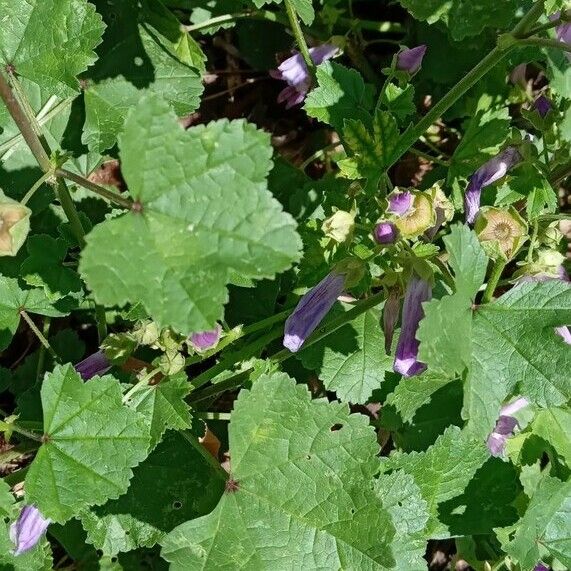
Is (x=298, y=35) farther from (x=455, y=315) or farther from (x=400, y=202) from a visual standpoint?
(x=455, y=315)

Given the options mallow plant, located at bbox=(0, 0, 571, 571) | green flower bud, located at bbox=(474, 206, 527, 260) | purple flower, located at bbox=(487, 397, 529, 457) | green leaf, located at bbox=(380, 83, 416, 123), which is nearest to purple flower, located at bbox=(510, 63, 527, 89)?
mallow plant, located at bbox=(0, 0, 571, 571)

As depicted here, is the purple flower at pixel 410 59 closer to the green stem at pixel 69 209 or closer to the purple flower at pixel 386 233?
the purple flower at pixel 386 233

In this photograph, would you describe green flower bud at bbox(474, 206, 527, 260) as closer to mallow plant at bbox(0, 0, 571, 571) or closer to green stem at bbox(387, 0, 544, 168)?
mallow plant at bbox(0, 0, 571, 571)

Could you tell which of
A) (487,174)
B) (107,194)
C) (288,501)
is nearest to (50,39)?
(107,194)

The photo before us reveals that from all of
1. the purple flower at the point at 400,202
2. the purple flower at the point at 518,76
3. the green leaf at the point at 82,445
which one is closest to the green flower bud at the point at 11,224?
the green leaf at the point at 82,445

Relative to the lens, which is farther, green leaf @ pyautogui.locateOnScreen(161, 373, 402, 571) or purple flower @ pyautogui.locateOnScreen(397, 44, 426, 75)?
purple flower @ pyautogui.locateOnScreen(397, 44, 426, 75)

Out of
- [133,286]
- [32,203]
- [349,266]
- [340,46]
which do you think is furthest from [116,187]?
[133,286]
